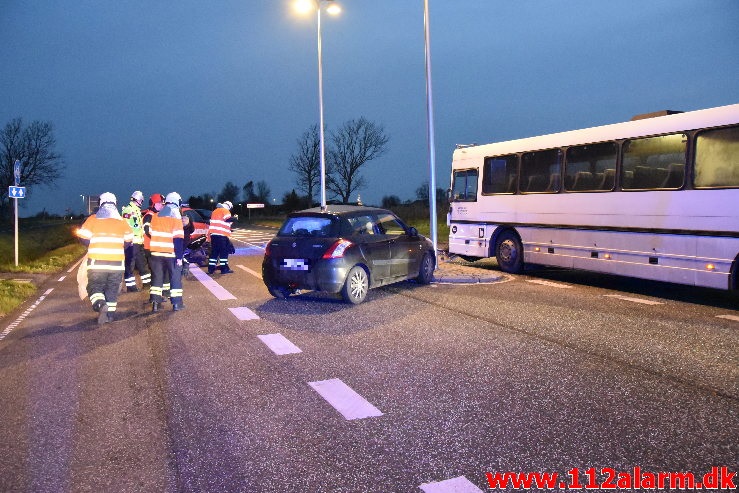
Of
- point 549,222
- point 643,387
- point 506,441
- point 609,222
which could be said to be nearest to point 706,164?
point 609,222

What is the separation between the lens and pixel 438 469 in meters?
3.71

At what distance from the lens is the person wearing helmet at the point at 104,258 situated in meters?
8.67

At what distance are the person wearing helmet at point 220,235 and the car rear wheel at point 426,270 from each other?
5418 millimetres

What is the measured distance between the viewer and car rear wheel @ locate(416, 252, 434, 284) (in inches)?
480

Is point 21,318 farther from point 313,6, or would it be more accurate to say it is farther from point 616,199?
point 313,6

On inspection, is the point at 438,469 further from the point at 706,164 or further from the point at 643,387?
the point at 706,164

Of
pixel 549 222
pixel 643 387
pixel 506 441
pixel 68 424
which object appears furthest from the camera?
pixel 549 222

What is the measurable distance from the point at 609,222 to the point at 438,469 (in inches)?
348

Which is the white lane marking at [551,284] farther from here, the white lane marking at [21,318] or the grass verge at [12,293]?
the grass verge at [12,293]

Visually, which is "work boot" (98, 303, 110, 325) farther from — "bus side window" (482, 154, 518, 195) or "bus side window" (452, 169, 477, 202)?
"bus side window" (452, 169, 477, 202)

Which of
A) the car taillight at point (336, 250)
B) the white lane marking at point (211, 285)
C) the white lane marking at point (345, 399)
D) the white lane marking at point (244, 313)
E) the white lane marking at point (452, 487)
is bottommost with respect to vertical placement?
the white lane marking at point (211, 285)

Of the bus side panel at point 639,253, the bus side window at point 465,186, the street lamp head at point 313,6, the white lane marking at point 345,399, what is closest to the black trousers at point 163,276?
the white lane marking at point 345,399

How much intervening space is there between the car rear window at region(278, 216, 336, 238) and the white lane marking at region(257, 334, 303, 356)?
2658 mm

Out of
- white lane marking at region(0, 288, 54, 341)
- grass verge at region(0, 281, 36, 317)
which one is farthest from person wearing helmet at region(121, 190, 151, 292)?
grass verge at region(0, 281, 36, 317)
